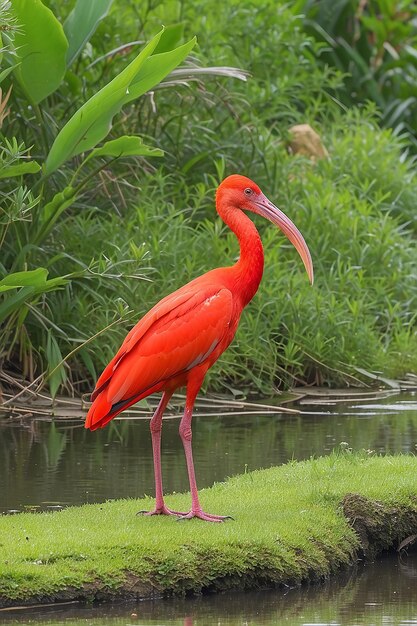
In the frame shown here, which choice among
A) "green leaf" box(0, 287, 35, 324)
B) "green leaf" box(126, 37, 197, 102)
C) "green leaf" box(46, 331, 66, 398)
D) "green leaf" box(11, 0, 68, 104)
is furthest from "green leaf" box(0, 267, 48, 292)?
"green leaf" box(11, 0, 68, 104)

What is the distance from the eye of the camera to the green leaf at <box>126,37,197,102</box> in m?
Result: 8.89

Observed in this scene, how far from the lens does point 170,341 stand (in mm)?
6504

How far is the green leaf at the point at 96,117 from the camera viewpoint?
862 cm

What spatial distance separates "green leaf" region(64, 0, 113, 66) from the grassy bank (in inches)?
174

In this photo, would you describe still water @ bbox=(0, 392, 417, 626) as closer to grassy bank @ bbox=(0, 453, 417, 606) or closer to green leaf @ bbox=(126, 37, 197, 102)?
grassy bank @ bbox=(0, 453, 417, 606)

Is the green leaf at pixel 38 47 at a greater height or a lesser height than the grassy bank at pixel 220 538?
greater

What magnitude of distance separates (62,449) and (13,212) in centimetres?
162

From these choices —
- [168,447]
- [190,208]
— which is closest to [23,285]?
[168,447]

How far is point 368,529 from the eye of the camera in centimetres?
666

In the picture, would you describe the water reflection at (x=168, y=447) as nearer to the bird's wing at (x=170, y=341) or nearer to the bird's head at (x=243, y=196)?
the bird's wing at (x=170, y=341)

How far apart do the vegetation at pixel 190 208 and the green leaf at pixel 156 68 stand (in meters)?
0.02

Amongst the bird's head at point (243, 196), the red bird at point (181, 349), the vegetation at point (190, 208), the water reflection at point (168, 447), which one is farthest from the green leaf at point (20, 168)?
the red bird at point (181, 349)

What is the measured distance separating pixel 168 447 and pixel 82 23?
3.43 metres

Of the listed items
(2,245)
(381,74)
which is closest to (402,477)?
(2,245)
